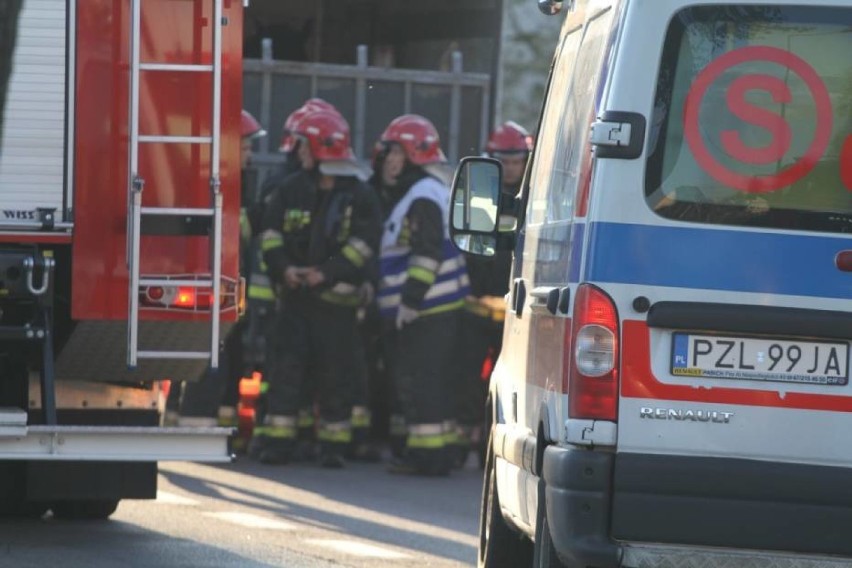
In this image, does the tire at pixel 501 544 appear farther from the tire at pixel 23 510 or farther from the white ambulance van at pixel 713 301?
the tire at pixel 23 510

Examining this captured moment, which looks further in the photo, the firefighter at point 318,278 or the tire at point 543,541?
the firefighter at point 318,278

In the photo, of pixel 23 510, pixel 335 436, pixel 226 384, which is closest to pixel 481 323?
pixel 335 436

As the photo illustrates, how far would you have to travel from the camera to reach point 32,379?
9281mm

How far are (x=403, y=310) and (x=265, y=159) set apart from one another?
305 cm

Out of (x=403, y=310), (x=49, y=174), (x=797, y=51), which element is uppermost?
(x=797, y=51)

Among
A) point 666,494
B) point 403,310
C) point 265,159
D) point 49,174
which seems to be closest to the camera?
point 666,494

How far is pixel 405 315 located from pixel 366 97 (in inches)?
136

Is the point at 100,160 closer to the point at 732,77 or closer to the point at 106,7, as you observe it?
the point at 106,7

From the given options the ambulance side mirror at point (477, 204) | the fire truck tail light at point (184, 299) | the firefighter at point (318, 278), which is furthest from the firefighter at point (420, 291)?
the ambulance side mirror at point (477, 204)

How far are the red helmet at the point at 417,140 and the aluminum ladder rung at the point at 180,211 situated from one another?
18.5 ft

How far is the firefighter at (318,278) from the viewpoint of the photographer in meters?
14.5

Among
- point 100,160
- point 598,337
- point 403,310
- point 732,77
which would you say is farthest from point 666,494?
Result: point 403,310

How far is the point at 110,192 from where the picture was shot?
30.2 ft

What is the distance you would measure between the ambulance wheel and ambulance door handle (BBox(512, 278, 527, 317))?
351 centimetres
